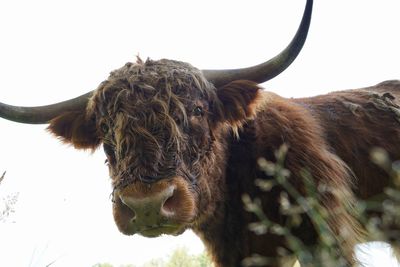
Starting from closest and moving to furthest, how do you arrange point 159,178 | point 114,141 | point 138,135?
Result: point 159,178 < point 138,135 < point 114,141

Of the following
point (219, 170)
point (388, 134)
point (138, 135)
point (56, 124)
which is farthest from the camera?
point (388, 134)

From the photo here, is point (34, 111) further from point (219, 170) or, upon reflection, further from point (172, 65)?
point (219, 170)

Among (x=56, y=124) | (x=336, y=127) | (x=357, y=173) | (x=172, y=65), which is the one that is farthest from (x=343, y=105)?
(x=56, y=124)

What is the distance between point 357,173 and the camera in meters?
5.15

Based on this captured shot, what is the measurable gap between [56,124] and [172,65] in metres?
1.20

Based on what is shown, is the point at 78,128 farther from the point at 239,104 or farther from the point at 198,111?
the point at 239,104

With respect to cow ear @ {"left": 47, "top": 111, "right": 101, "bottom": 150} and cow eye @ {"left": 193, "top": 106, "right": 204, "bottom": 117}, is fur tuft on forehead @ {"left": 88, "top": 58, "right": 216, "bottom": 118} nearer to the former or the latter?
cow eye @ {"left": 193, "top": 106, "right": 204, "bottom": 117}

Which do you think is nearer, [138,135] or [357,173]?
[138,135]

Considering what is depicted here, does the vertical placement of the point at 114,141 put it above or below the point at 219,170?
above

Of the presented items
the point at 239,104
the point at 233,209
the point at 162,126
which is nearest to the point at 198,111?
the point at 239,104

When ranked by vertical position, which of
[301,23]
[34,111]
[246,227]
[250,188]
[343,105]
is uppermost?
[301,23]

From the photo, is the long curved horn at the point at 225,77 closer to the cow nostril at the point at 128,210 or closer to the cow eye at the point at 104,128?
the cow eye at the point at 104,128

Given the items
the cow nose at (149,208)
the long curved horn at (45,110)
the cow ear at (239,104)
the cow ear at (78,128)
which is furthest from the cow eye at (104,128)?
the cow nose at (149,208)

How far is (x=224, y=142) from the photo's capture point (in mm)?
4879
